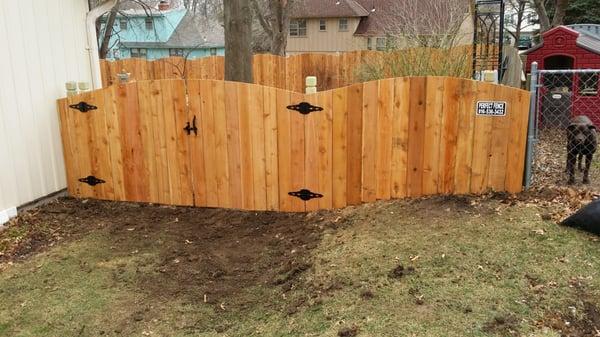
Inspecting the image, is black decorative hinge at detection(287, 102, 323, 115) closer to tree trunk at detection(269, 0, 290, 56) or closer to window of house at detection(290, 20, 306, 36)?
tree trunk at detection(269, 0, 290, 56)

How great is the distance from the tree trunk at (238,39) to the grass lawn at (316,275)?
288cm

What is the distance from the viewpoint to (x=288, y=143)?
545 cm

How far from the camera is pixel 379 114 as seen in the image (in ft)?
16.7

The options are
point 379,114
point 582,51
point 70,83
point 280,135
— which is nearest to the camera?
point 379,114

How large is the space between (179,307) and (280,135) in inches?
88.4

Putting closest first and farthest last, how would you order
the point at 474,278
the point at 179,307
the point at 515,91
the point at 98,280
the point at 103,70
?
the point at 474,278 → the point at 179,307 → the point at 98,280 → the point at 515,91 → the point at 103,70

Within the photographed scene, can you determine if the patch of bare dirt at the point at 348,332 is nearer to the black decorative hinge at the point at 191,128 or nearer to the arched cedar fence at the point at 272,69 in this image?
the black decorative hinge at the point at 191,128

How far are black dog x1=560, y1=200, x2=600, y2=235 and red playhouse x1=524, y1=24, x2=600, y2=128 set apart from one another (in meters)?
5.23

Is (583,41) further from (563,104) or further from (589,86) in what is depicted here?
(563,104)

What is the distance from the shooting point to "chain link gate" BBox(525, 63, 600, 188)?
5.15 m

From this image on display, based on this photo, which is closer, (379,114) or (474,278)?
(474,278)

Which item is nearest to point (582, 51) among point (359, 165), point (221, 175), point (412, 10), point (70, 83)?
point (359, 165)

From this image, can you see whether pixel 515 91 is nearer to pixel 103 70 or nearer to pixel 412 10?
pixel 103 70

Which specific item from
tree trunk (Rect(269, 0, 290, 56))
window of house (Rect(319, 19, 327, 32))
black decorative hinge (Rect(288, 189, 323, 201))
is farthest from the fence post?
window of house (Rect(319, 19, 327, 32))
